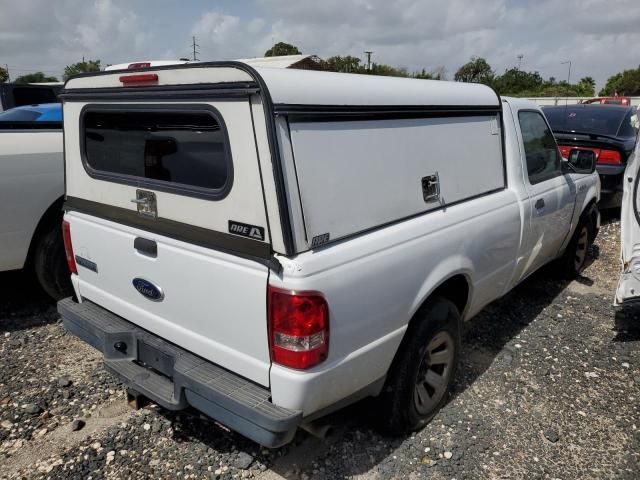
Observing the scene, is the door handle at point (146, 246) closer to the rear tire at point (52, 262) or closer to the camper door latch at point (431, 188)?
the camper door latch at point (431, 188)

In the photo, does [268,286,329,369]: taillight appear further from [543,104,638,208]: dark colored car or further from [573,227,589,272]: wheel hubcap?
[543,104,638,208]: dark colored car

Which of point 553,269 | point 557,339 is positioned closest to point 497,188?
point 557,339

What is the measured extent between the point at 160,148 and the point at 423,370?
1877 mm

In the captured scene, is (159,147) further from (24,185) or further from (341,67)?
(341,67)

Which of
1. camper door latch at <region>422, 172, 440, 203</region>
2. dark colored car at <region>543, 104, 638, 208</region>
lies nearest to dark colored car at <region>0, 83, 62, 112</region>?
dark colored car at <region>543, 104, 638, 208</region>

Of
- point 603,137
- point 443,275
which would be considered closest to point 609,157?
point 603,137

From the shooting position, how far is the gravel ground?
271cm

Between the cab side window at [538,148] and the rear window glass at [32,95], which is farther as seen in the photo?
the rear window glass at [32,95]

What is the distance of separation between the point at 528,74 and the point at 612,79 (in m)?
8.18

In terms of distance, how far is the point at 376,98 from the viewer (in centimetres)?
242

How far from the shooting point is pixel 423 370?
9.60ft

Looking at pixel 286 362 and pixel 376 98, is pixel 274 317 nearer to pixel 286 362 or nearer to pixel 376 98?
pixel 286 362

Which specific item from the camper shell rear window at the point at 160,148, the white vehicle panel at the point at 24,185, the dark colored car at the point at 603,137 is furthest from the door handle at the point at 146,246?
the dark colored car at the point at 603,137

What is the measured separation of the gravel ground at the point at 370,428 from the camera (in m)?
2.71
